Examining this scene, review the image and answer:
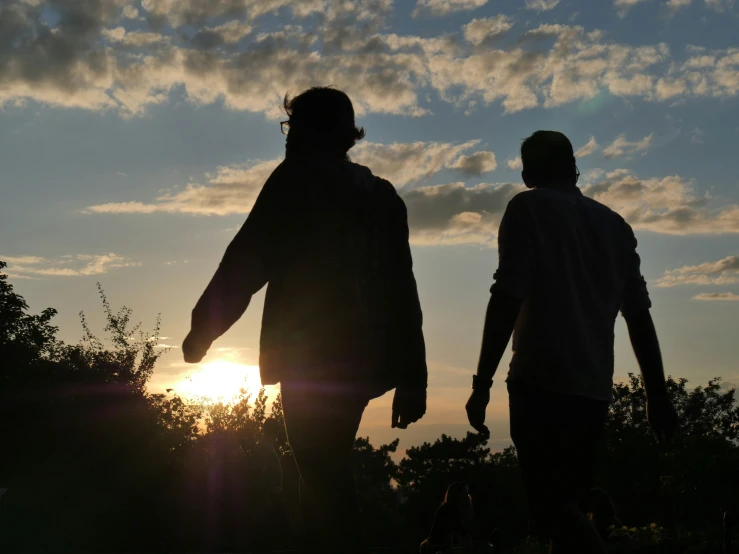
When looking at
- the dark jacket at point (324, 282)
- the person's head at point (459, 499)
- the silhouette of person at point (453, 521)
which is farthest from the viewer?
the person's head at point (459, 499)

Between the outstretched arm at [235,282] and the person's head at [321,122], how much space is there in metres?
0.34

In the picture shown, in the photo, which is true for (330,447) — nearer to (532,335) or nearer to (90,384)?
(532,335)

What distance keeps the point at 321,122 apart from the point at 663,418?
7.25 feet

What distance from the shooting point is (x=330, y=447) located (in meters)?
2.80

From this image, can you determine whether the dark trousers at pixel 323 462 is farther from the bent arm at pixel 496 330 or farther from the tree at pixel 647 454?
the tree at pixel 647 454

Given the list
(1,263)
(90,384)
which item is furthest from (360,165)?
(1,263)

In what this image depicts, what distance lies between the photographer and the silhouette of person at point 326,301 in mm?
2811

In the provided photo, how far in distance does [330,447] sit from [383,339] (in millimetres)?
534

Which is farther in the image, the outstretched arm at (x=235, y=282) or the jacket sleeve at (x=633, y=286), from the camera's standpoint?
the jacket sleeve at (x=633, y=286)

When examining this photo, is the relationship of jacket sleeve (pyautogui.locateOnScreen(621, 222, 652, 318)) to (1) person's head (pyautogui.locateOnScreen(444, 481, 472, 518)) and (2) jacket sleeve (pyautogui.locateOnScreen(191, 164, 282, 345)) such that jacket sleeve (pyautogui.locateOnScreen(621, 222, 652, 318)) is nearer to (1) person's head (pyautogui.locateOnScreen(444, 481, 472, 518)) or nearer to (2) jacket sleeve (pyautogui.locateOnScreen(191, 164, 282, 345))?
(2) jacket sleeve (pyautogui.locateOnScreen(191, 164, 282, 345))

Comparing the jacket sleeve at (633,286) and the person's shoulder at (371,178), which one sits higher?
the person's shoulder at (371,178)

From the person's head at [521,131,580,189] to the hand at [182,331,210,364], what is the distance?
187 cm

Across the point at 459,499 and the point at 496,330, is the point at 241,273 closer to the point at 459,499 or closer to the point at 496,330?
the point at 496,330

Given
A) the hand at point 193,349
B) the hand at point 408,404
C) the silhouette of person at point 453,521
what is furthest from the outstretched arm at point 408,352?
the silhouette of person at point 453,521
